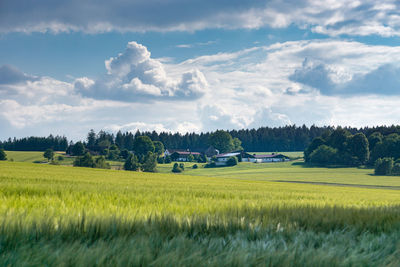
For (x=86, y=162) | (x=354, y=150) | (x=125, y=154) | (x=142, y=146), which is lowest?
(x=86, y=162)

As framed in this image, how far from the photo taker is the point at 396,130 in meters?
152

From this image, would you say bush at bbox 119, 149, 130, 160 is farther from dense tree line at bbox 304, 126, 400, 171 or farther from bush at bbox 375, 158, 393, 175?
bush at bbox 375, 158, 393, 175

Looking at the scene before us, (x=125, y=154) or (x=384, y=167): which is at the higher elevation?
(x=125, y=154)

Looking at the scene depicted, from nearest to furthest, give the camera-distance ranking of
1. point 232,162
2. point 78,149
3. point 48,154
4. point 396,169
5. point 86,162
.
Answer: point 86,162, point 396,169, point 48,154, point 232,162, point 78,149

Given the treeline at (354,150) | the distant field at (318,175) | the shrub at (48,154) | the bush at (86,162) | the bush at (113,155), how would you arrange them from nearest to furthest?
the distant field at (318,175)
the bush at (86,162)
the treeline at (354,150)
the shrub at (48,154)
the bush at (113,155)

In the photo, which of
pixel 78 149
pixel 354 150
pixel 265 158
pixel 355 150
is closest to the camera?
pixel 355 150

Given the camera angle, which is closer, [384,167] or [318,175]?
[318,175]

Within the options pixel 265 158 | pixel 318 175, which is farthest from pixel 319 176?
pixel 265 158

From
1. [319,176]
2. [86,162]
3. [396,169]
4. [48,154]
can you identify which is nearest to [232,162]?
[319,176]

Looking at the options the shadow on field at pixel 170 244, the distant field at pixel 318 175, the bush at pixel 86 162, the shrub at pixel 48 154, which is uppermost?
the shadow on field at pixel 170 244

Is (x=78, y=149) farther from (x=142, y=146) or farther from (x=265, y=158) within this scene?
(x=265, y=158)

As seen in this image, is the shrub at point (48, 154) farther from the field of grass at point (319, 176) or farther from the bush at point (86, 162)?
the field of grass at point (319, 176)

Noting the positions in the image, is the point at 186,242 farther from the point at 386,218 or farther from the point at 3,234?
the point at 386,218

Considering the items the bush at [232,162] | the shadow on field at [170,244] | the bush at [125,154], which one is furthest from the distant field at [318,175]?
the shadow on field at [170,244]
